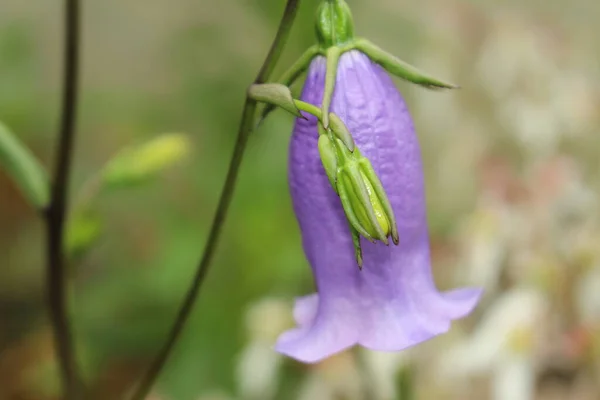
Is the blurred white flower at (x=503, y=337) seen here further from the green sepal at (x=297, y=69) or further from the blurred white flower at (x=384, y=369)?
the green sepal at (x=297, y=69)

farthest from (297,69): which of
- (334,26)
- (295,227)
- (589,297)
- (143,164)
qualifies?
(295,227)

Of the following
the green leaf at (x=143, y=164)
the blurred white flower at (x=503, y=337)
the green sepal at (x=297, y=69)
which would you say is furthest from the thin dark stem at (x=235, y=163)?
the blurred white flower at (x=503, y=337)

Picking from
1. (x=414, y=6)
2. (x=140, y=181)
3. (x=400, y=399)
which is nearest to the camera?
(x=140, y=181)

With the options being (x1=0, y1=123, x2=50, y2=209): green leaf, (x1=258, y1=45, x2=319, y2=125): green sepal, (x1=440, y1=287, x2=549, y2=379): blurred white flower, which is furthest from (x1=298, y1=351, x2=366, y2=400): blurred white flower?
(x1=258, y1=45, x2=319, y2=125): green sepal

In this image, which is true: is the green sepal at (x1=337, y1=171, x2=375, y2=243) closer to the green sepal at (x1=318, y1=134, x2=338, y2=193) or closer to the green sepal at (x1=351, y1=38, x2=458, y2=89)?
the green sepal at (x1=318, y1=134, x2=338, y2=193)

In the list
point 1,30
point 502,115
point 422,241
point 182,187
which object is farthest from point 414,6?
point 422,241

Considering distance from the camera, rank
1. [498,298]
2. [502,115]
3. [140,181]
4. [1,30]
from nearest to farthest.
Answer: [140,181] → [498,298] → [502,115] → [1,30]

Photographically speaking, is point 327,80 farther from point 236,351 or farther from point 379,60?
point 236,351

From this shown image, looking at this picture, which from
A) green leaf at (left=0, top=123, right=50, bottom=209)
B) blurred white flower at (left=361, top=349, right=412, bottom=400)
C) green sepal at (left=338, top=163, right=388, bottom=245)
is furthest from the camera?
blurred white flower at (left=361, top=349, right=412, bottom=400)
